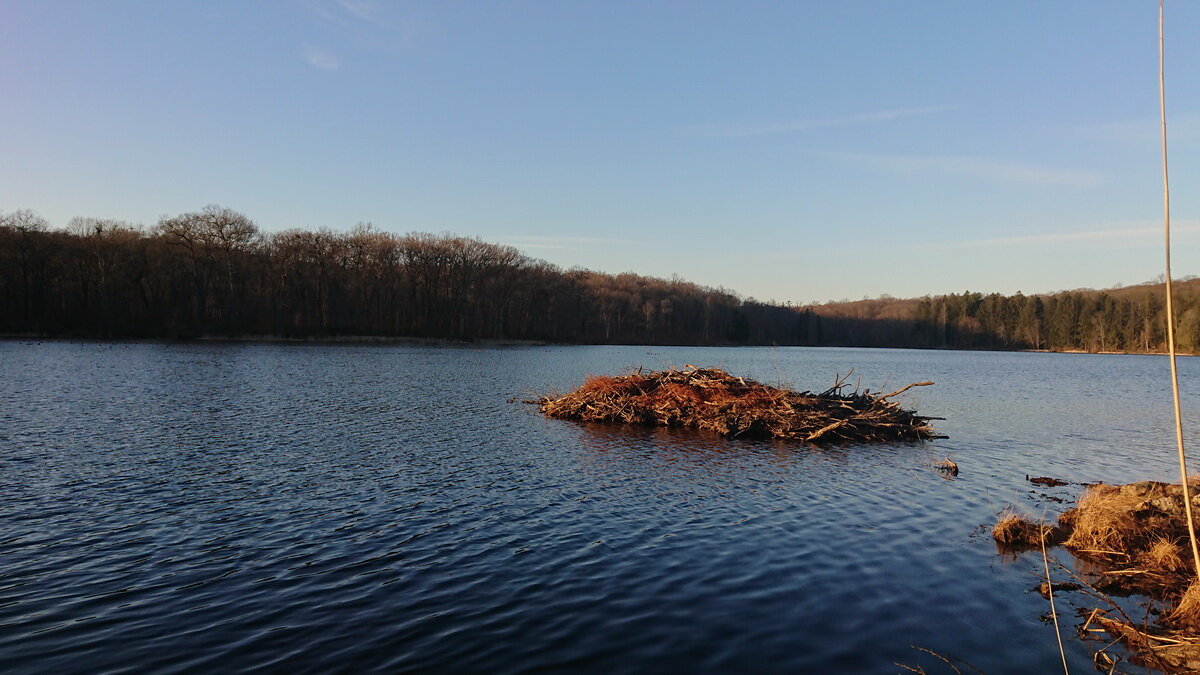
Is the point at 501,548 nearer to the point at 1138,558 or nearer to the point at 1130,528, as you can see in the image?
the point at 1138,558

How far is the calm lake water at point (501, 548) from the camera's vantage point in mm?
7320

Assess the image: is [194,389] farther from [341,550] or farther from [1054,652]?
[1054,652]

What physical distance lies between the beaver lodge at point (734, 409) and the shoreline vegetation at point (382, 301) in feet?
255

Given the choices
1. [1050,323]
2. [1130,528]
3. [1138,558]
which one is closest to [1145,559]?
[1138,558]

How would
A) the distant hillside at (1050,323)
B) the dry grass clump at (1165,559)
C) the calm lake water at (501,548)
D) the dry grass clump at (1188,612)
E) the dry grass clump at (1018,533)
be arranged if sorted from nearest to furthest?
the calm lake water at (501,548) → the dry grass clump at (1188,612) → the dry grass clump at (1165,559) → the dry grass clump at (1018,533) → the distant hillside at (1050,323)

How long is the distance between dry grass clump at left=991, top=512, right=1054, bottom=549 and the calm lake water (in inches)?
19.2

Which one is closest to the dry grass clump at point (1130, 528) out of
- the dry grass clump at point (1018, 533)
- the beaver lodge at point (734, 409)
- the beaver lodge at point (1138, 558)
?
the beaver lodge at point (1138, 558)

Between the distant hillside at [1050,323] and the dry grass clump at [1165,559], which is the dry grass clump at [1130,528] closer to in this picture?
the dry grass clump at [1165,559]

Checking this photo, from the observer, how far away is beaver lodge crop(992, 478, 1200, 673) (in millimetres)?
7531

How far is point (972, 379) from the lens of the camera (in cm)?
5772

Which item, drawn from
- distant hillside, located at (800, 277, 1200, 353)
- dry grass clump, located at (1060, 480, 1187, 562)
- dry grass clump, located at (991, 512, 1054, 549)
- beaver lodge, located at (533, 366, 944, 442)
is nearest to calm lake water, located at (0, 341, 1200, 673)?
dry grass clump, located at (991, 512, 1054, 549)

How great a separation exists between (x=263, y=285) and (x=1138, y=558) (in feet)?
356

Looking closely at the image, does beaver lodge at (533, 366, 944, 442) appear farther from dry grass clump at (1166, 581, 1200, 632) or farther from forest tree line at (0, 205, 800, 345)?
forest tree line at (0, 205, 800, 345)

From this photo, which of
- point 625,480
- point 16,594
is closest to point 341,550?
point 16,594
